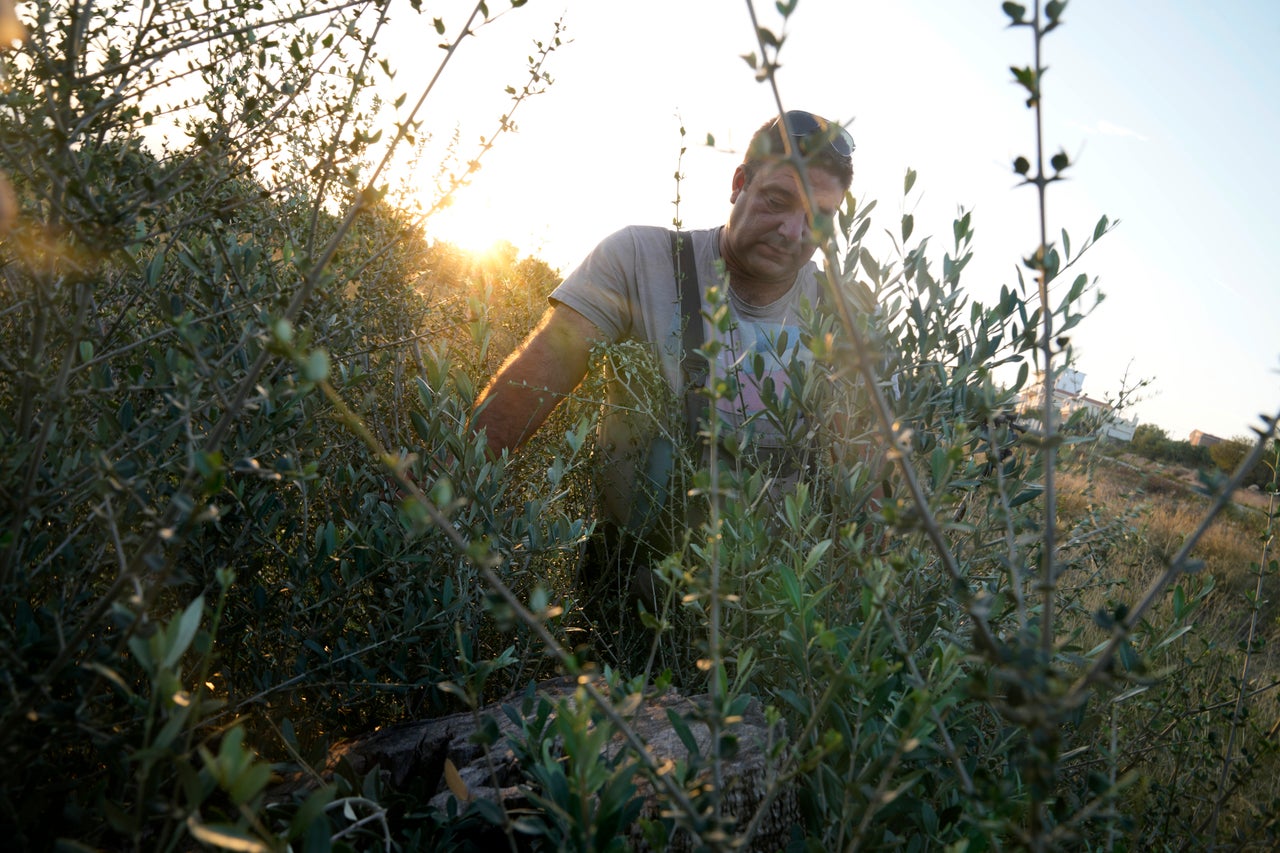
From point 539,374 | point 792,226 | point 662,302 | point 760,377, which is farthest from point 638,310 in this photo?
point 760,377

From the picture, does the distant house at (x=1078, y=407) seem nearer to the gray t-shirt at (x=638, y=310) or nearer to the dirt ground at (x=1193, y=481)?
the dirt ground at (x=1193, y=481)

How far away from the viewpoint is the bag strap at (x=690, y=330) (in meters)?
2.90

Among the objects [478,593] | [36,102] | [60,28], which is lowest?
[478,593]

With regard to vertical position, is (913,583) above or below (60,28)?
below

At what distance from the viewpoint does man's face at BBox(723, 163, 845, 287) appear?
339cm

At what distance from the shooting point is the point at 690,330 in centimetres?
316

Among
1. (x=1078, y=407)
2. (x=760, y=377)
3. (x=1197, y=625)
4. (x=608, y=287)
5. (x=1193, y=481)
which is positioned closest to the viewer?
(x=1193, y=481)

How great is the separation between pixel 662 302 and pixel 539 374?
28.0 inches

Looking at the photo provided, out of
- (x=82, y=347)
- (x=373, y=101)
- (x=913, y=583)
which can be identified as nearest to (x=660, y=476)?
(x=913, y=583)

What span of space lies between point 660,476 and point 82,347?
1.92 m

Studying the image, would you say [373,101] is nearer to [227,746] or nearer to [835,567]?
[835,567]

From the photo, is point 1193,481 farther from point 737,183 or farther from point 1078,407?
point 737,183

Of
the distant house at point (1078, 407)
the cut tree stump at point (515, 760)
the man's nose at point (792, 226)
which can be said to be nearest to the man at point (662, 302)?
the man's nose at point (792, 226)

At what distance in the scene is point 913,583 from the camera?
64.2 inches
